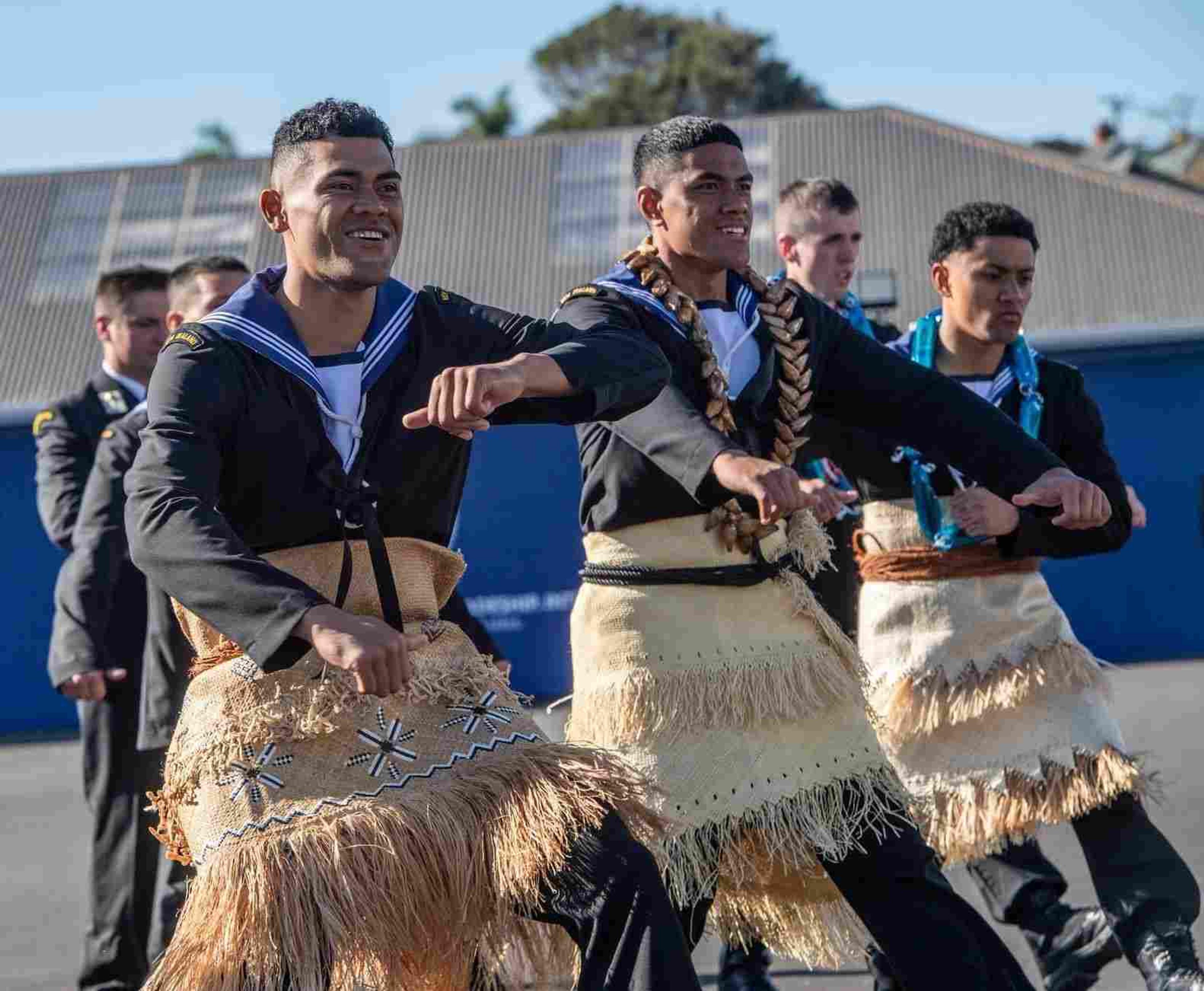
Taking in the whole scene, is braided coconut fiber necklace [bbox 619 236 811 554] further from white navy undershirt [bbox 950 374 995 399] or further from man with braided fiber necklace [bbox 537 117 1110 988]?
white navy undershirt [bbox 950 374 995 399]

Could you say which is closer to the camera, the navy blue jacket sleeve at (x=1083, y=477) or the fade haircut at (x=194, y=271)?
the navy blue jacket sleeve at (x=1083, y=477)

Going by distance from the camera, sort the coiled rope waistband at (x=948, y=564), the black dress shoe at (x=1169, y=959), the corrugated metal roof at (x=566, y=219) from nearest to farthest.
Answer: the black dress shoe at (x=1169, y=959)
the coiled rope waistband at (x=948, y=564)
the corrugated metal roof at (x=566, y=219)

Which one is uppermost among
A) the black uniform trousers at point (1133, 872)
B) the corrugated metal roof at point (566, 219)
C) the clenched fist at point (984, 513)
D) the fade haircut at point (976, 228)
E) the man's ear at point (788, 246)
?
the corrugated metal roof at point (566, 219)

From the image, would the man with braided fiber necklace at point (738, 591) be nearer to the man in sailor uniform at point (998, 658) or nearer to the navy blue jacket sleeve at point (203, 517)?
the man in sailor uniform at point (998, 658)

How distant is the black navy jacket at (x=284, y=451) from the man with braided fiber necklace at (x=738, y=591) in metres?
0.53

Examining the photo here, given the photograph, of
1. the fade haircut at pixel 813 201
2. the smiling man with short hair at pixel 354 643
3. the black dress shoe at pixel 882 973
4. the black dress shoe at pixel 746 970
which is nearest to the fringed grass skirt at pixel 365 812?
the smiling man with short hair at pixel 354 643

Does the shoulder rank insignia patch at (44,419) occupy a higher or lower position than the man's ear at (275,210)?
lower

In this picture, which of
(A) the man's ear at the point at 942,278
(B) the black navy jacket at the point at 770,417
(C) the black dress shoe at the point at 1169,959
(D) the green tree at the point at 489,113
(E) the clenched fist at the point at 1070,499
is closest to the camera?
(E) the clenched fist at the point at 1070,499

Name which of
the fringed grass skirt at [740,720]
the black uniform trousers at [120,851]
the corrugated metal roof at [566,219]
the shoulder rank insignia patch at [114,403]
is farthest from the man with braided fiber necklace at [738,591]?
the corrugated metal roof at [566,219]

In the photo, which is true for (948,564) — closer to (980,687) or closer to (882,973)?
(980,687)

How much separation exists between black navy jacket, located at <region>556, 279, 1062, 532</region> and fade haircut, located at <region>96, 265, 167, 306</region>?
2.52 meters

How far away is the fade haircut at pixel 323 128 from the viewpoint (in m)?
3.62

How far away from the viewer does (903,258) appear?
2280 centimetres

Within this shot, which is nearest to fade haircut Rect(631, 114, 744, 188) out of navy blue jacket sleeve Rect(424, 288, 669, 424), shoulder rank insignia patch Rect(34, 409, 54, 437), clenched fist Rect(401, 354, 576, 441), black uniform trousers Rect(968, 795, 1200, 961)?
navy blue jacket sleeve Rect(424, 288, 669, 424)
